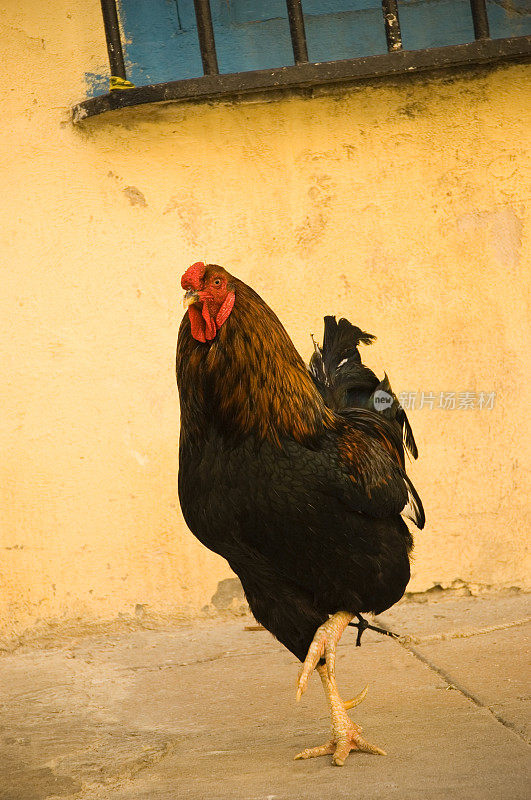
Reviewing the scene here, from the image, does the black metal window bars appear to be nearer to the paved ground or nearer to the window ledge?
the window ledge

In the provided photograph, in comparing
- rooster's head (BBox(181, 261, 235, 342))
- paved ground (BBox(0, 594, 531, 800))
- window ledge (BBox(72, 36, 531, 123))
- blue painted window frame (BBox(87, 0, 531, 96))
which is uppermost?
blue painted window frame (BBox(87, 0, 531, 96))

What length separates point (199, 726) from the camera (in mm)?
3670

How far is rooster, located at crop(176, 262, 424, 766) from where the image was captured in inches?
118

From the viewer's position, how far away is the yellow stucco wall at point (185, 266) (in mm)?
4848

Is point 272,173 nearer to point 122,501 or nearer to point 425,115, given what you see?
point 425,115

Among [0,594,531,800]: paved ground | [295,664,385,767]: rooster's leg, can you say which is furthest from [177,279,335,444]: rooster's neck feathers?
[0,594,531,800]: paved ground

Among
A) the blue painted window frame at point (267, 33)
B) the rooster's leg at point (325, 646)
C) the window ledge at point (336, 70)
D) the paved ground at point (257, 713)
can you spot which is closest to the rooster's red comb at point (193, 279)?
the rooster's leg at point (325, 646)

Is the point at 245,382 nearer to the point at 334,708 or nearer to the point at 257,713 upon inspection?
the point at 334,708

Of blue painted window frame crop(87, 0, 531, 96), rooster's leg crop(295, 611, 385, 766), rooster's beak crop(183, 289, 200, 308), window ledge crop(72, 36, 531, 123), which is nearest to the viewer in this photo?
rooster's beak crop(183, 289, 200, 308)

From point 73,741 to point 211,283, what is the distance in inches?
75.4

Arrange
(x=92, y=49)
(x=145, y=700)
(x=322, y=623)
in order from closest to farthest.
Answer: (x=322, y=623), (x=145, y=700), (x=92, y=49)

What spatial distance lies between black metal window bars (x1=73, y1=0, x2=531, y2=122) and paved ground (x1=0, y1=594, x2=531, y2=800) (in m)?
2.84

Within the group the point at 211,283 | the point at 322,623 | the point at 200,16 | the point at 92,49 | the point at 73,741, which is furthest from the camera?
the point at 92,49

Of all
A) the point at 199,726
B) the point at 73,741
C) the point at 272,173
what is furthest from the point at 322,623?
the point at 272,173
